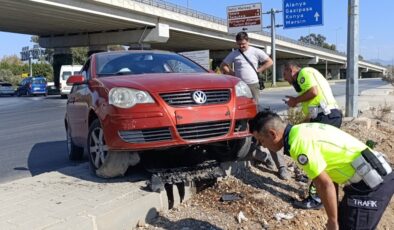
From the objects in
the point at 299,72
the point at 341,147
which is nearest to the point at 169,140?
the point at 299,72

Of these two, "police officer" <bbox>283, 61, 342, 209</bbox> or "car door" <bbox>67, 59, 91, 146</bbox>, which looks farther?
"car door" <bbox>67, 59, 91, 146</bbox>

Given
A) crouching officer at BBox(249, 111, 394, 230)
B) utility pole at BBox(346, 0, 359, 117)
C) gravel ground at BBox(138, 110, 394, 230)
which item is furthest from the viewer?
utility pole at BBox(346, 0, 359, 117)

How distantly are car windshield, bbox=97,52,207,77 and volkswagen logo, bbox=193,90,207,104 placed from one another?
112 cm

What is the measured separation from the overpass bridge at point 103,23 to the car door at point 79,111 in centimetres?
2376

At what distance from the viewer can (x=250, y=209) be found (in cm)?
484

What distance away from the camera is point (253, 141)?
233 inches

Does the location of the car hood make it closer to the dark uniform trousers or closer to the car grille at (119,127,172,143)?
the car grille at (119,127,172,143)

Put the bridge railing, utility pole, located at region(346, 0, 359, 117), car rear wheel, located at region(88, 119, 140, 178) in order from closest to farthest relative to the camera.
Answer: car rear wheel, located at region(88, 119, 140, 178), utility pole, located at region(346, 0, 359, 117), the bridge railing

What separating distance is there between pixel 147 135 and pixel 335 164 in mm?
2185

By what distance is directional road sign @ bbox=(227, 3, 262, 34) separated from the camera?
32.0m

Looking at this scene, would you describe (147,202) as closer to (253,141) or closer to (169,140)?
(169,140)

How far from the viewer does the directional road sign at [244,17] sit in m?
32.0


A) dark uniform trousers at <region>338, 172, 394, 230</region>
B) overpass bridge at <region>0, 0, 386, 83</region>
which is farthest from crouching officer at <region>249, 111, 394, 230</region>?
overpass bridge at <region>0, 0, 386, 83</region>

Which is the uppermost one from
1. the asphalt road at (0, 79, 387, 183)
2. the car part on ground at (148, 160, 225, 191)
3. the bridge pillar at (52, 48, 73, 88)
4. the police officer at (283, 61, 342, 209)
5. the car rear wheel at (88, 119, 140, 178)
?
the bridge pillar at (52, 48, 73, 88)
